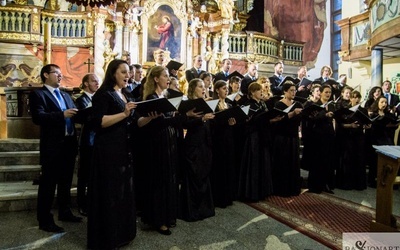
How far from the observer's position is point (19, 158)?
512 cm

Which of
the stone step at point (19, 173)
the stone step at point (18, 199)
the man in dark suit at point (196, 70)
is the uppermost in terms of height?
the man in dark suit at point (196, 70)

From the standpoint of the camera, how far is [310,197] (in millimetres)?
4973

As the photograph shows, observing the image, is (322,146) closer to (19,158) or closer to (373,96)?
(373,96)

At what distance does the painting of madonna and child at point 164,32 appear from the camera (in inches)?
461

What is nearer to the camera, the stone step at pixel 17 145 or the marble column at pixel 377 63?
the stone step at pixel 17 145

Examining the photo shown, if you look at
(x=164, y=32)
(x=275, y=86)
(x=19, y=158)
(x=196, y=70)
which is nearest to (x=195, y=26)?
(x=164, y=32)

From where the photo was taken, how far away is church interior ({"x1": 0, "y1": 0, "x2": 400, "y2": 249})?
340cm

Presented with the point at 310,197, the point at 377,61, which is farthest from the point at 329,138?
the point at 377,61

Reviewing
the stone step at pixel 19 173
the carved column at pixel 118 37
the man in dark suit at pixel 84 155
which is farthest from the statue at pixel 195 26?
the man in dark suit at pixel 84 155

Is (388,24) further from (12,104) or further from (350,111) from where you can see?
(12,104)

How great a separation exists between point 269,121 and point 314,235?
181cm

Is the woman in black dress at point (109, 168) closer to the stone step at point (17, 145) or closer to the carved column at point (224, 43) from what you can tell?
the stone step at point (17, 145)

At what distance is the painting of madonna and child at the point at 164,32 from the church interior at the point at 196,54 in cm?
4

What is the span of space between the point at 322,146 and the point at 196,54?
823cm
